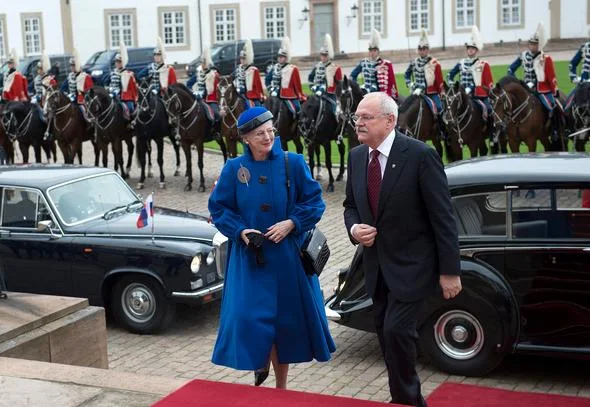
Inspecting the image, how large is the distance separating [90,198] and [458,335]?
186 inches

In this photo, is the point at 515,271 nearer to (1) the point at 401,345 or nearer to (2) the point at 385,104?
(1) the point at 401,345

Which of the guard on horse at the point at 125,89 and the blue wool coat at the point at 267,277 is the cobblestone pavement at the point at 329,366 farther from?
the guard on horse at the point at 125,89

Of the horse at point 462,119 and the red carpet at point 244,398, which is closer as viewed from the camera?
the red carpet at point 244,398

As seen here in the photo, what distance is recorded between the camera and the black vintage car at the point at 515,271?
794cm

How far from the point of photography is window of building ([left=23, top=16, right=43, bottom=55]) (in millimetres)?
53250

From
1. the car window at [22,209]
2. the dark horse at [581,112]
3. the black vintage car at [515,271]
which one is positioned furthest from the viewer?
the dark horse at [581,112]

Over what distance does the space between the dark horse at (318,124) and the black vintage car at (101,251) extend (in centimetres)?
890

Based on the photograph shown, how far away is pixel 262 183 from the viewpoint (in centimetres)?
698

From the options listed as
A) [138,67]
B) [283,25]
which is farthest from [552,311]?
[283,25]

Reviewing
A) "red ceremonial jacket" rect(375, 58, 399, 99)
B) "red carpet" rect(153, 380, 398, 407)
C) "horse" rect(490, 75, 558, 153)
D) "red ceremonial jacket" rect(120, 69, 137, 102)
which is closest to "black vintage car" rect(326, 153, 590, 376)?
"red carpet" rect(153, 380, 398, 407)

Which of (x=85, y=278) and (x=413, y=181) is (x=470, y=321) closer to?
(x=413, y=181)

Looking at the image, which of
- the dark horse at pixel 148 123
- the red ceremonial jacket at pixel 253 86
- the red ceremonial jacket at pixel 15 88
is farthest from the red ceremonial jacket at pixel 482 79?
the red ceremonial jacket at pixel 15 88

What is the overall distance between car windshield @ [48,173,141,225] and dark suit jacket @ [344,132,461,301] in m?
5.46

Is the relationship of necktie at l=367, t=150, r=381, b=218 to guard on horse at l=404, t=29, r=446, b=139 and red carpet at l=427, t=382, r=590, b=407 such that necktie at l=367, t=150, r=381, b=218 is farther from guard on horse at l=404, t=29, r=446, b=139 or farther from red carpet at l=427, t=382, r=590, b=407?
guard on horse at l=404, t=29, r=446, b=139
